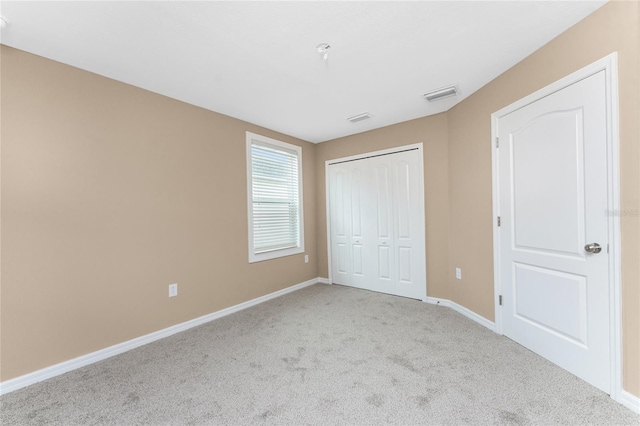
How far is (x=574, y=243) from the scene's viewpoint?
1.87 meters

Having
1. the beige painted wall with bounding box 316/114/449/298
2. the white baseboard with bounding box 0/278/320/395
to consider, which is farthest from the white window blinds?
the beige painted wall with bounding box 316/114/449/298

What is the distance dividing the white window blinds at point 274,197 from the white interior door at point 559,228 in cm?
276

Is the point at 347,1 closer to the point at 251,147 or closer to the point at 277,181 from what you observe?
the point at 251,147

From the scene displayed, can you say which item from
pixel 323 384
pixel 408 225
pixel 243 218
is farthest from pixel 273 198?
pixel 323 384

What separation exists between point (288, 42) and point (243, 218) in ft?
7.07

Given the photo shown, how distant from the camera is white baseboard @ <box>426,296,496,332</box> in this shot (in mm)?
2637

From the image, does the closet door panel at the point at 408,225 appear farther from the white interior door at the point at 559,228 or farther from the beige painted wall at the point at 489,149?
the white interior door at the point at 559,228

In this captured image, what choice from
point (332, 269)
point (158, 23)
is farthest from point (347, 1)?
point (332, 269)

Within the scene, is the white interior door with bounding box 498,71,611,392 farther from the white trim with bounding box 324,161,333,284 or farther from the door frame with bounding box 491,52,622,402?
the white trim with bounding box 324,161,333,284

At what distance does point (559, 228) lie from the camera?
1974 millimetres

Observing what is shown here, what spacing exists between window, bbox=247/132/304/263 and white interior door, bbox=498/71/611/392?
2.74 meters

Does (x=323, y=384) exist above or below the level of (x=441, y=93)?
below

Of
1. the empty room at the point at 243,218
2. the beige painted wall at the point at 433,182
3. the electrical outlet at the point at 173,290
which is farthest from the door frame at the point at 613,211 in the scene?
the electrical outlet at the point at 173,290

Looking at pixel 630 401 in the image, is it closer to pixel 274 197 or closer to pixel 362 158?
pixel 362 158
